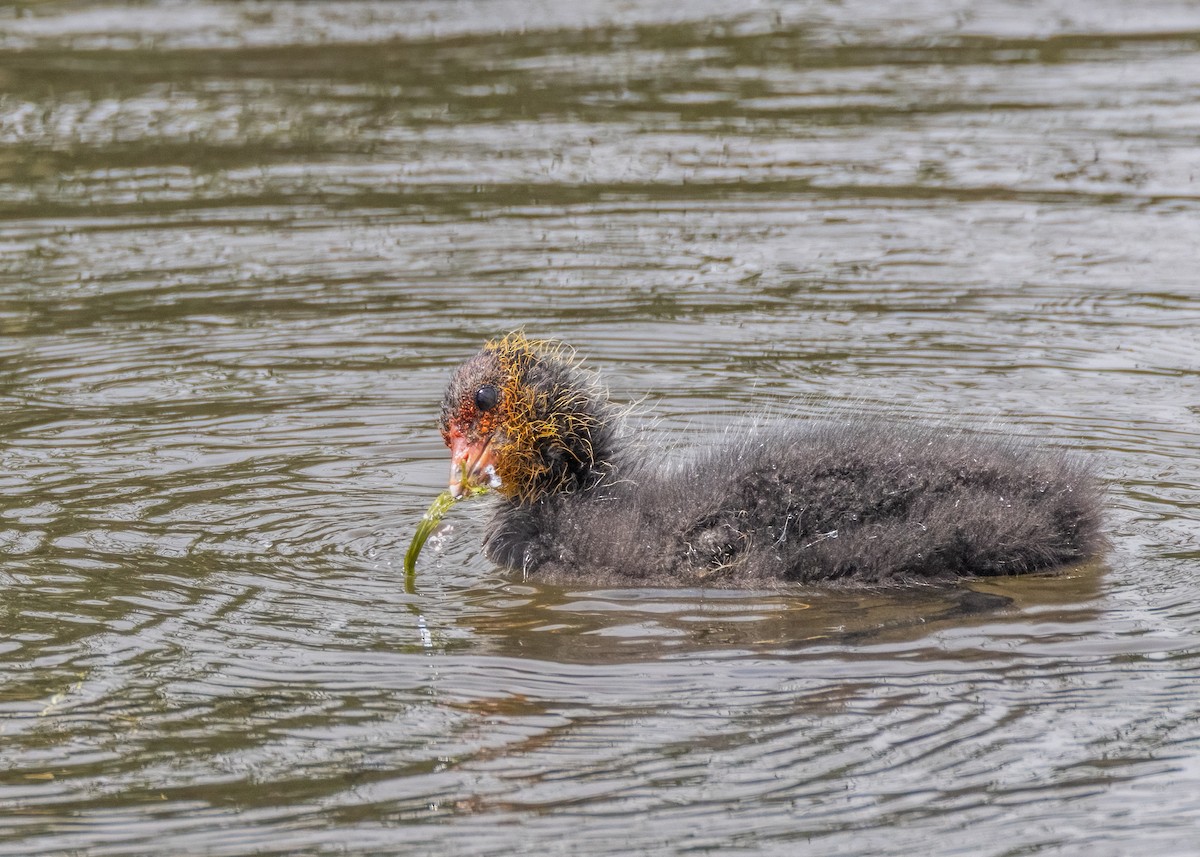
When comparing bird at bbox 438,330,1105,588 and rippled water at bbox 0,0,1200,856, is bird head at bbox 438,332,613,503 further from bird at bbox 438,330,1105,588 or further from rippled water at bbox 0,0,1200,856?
rippled water at bbox 0,0,1200,856

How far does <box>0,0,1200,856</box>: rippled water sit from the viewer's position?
533 centimetres

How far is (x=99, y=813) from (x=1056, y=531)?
3.62m

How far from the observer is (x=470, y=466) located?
724 centimetres

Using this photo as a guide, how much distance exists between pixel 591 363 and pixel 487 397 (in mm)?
2598

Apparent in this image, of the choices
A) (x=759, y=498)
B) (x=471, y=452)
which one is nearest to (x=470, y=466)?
(x=471, y=452)

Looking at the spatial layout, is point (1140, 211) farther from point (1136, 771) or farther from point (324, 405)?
point (1136, 771)

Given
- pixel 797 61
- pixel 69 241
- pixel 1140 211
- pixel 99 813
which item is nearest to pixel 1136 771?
pixel 99 813

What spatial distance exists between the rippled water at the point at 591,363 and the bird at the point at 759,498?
140 millimetres

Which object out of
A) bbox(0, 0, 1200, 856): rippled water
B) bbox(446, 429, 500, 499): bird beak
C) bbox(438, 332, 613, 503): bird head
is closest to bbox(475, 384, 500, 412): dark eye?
bbox(438, 332, 613, 503): bird head

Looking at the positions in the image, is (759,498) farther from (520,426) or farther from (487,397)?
(487,397)

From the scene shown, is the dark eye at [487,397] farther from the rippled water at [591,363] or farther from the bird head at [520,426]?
the rippled water at [591,363]

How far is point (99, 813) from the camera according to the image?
5199 mm

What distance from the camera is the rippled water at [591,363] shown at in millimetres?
5332

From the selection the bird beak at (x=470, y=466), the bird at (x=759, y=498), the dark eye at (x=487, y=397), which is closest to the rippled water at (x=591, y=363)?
the bird at (x=759, y=498)
